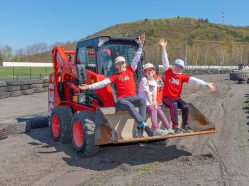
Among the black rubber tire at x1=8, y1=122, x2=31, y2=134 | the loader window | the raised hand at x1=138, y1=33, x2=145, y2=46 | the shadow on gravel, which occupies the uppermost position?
the raised hand at x1=138, y1=33, x2=145, y2=46

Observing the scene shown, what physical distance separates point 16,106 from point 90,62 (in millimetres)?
8815

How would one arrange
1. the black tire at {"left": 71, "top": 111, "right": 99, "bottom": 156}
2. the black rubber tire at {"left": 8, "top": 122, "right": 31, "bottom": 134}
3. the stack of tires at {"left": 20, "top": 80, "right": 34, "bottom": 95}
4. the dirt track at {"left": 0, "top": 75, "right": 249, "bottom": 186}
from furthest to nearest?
the stack of tires at {"left": 20, "top": 80, "right": 34, "bottom": 95}, the black rubber tire at {"left": 8, "top": 122, "right": 31, "bottom": 134}, the black tire at {"left": 71, "top": 111, "right": 99, "bottom": 156}, the dirt track at {"left": 0, "top": 75, "right": 249, "bottom": 186}

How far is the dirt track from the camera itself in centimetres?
616

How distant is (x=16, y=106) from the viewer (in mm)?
16234

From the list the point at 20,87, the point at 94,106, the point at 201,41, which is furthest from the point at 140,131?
the point at 201,41

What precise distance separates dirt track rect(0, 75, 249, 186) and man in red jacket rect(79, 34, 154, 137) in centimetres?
79

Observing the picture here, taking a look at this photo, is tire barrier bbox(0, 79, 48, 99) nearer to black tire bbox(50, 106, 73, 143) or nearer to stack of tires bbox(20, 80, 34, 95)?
stack of tires bbox(20, 80, 34, 95)

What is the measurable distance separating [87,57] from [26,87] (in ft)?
43.3

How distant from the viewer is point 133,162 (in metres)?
7.22

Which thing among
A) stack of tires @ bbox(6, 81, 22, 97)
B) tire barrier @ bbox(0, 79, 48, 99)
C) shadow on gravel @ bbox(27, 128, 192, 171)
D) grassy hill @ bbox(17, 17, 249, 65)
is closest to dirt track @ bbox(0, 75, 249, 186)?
shadow on gravel @ bbox(27, 128, 192, 171)

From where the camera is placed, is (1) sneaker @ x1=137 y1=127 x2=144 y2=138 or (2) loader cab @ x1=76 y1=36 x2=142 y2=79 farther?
(2) loader cab @ x1=76 y1=36 x2=142 y2=79

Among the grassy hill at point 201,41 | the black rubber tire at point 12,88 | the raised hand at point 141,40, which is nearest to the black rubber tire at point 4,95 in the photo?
the black rubber tire at point 12,88

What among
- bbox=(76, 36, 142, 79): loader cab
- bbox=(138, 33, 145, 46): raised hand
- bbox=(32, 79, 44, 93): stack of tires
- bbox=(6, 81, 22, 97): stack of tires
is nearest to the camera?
bbox=(76, 36, 142, 79): loader cab

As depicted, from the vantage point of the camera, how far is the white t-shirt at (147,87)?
762 centimetres
